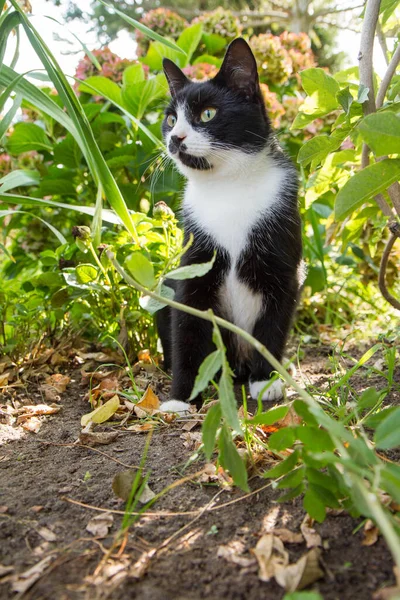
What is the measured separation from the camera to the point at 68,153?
2541 millimetres

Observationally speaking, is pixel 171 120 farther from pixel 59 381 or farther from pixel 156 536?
pixel 156 536

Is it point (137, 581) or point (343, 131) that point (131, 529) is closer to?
point (137, 581)

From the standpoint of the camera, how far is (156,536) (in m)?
0.93

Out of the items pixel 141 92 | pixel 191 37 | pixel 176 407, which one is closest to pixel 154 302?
pixel 176 407

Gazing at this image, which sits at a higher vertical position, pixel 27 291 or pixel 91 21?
pixel 91 21

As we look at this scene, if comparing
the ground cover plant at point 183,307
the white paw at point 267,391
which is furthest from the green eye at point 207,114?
the white paw at point 267,391

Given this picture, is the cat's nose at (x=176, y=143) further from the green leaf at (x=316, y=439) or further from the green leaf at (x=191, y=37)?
the green leaf at (x=191, y=37)

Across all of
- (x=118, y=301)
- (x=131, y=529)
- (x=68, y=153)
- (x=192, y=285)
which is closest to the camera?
(x=131, y=529)

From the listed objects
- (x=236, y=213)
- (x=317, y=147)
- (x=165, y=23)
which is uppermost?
(x=165, y=23)

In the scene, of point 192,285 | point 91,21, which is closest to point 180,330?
point 192,285

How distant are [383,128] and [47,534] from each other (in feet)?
3.01

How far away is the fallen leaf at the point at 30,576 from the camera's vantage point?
781 mm

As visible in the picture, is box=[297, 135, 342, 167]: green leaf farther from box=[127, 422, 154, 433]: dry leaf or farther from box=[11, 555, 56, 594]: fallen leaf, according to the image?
box=[11, 555, 56, 594]: fallen leaf

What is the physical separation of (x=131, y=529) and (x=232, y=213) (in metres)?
1.13
